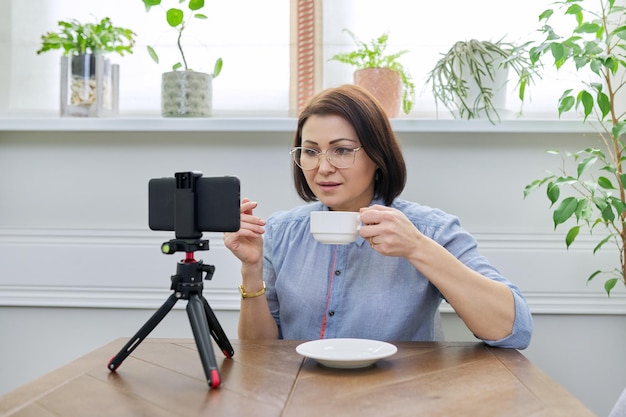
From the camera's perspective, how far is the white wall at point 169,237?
1.94m

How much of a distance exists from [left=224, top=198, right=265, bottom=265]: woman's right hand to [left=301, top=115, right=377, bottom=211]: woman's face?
0.67ft

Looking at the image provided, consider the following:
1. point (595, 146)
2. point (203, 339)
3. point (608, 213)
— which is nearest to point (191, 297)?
point (203, 339)

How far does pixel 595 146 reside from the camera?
1.97 metres

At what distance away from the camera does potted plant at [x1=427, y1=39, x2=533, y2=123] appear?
6.24 ft

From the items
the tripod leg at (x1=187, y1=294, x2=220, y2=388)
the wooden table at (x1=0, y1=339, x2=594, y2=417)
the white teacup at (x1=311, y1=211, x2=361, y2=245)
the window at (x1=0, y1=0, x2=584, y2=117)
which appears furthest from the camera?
the window at (x1=0, y1=0, x2=584, y2=117)

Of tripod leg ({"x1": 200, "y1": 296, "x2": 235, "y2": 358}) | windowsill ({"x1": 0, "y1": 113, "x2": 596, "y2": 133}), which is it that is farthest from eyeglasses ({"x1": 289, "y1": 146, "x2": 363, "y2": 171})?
tripod leg ({"x1": 200, "y1": 296, "x2": 235, "y2": 358})

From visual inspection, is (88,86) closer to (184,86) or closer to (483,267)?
(184,86)

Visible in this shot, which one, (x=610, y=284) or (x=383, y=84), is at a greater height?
(x=383, y=84)

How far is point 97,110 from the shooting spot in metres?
2.03

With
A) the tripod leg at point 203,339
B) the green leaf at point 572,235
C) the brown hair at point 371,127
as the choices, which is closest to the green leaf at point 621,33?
the green leaf at point 572,235

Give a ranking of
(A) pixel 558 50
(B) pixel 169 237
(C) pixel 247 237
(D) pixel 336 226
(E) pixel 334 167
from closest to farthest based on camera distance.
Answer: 1. (D) pixel 336 226
2. (C) pixel 247 237
3. (E) pixel 334 167
4. (A) pixel 558 50
5. (B) pixel 169 237

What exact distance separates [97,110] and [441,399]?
151cm

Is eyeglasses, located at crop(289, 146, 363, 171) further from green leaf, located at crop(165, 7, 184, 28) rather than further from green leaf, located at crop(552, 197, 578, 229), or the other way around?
green leaf, located at crop(165, 7, 184, 28)

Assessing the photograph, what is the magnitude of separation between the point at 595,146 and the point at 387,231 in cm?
104
